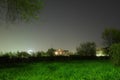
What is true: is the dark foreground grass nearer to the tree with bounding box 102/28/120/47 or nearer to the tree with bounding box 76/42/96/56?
the tree with bounding box 102/28/120/47

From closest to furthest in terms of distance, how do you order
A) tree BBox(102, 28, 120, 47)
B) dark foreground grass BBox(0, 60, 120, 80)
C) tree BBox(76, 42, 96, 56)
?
dark foreground grass BBox(0, 60, 120, 80) → tree BBox(102, 28, 120, 47) → tree BBox(76, 42, 96, 56)

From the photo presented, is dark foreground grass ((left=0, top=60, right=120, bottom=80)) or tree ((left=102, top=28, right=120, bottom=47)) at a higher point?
tree ((left=102, top=28, right=120, bottom=47))

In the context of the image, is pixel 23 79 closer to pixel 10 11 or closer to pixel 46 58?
pixel 10 11

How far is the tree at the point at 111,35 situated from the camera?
322 ft

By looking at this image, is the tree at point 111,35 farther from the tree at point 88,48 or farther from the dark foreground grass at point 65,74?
the dark foreground grass at point 65,74

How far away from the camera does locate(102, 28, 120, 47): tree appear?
3866 inches

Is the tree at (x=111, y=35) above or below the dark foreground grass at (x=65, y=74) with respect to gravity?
above

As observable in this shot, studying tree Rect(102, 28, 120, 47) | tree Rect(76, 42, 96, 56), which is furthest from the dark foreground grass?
tree Rect(76, 42, 96, 56)

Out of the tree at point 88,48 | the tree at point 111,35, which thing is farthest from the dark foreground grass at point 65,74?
the tree at point 88,48

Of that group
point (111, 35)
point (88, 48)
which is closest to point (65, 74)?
point (111, 35)

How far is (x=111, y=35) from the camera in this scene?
98.9m

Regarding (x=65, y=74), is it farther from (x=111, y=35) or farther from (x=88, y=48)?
(x=88, y=48)

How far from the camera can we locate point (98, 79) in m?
14.2

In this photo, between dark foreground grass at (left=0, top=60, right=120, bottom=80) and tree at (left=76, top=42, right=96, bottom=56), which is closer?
dark foreground grass at (left=0, top=60, right=120, bottom=80)
